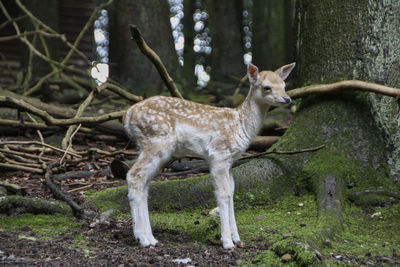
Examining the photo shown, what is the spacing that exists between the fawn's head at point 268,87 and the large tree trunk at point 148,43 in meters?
7.85

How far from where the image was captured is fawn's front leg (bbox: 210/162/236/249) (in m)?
4.70

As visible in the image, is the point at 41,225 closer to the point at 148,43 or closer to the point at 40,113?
the point at 40,113

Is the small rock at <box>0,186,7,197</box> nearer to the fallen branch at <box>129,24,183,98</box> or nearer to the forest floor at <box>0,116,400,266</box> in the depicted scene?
the forest floor at <box>0,116,400,266</box>

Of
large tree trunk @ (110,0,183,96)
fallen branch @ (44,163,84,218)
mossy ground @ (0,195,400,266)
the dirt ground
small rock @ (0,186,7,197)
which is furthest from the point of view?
large tree trunk @ (110,0,183,96)

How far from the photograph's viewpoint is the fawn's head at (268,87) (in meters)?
4.97

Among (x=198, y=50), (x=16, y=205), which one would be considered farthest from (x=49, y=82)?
(x=198, y=50)

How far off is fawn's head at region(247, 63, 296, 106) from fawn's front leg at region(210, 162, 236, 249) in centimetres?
77

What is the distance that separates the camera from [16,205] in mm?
5379

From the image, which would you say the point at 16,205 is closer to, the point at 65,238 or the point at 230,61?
the point at 65,238

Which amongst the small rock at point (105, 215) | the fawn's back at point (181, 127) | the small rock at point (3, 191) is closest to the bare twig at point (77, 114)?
the small rock at point (3, 191)

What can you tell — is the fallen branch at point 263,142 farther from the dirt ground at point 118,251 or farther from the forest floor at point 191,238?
the dirt ground at point 118,251

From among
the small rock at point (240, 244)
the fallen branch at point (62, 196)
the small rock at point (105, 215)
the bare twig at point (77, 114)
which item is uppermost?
the bare twig at point (77, 114)

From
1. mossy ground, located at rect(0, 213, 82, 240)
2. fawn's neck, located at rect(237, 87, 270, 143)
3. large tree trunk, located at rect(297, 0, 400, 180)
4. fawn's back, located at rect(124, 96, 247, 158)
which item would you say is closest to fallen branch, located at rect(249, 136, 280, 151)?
large tree trunk, located at rect(297, 0, 400, 180)

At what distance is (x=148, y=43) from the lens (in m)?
13.1
